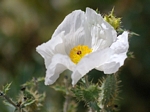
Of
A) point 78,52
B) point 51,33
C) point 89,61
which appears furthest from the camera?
point 51,33

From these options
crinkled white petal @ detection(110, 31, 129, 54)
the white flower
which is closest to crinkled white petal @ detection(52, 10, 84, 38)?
the white flower

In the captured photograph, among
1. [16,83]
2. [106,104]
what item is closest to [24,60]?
[16,83]

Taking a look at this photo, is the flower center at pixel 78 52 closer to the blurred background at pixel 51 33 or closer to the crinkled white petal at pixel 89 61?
the crinkled white petal at pixel 89 61

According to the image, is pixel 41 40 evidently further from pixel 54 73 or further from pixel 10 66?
pixel 54 73

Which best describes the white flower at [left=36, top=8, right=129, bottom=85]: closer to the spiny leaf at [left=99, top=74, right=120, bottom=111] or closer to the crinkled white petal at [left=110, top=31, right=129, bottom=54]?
the crinkled white petal at [left=110, top=31, right=129, bottom=54]

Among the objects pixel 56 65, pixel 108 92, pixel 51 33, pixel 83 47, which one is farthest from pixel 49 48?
pixel 51 33

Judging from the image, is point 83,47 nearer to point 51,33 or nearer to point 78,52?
point 78,52

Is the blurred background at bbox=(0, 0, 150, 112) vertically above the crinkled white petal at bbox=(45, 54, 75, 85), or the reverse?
the blurred background at bbox=(0, 0, 150, 112)

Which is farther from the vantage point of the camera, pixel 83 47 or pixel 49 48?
pixel 83 47

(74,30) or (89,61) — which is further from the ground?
(74,30)
